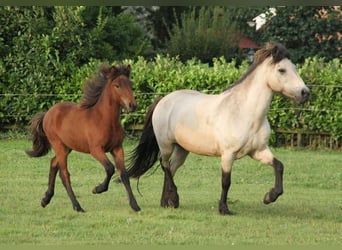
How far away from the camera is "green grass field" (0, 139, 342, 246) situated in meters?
8.72

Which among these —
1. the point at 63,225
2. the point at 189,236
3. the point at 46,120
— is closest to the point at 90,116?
the point at 46,120

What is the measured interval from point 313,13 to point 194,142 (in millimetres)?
17370

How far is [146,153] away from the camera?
1129 cm

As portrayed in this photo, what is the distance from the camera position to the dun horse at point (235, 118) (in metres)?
9.80

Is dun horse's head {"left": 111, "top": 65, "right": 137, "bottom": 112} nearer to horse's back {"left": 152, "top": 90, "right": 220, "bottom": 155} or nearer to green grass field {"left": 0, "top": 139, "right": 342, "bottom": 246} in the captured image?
horse's back {"left": 152, "top": 90, "right": 220, "bottom": 155}

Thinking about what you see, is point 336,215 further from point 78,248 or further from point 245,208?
point 78,248

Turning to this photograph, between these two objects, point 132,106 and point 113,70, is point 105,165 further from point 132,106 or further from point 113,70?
point 113,70

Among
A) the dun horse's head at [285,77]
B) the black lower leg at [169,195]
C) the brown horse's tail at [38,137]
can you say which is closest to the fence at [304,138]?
the black lower leg at [169,195]

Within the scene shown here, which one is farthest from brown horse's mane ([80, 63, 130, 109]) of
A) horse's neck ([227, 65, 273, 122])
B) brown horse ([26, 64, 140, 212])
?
horse's neck ([227, 65, 273, 122])

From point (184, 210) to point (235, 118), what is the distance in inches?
51.6

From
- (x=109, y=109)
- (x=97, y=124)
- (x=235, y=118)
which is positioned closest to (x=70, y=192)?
(x=97, y=124)

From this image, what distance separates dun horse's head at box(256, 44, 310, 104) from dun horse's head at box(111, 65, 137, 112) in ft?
5.17

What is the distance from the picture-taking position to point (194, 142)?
10461 millimetres

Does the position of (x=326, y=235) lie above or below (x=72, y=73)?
above
